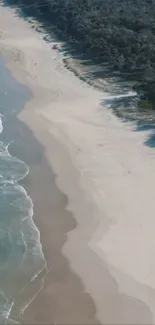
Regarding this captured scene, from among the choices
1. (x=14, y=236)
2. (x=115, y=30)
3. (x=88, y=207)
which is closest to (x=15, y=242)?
(x=14, y=236)

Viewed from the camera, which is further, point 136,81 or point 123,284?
point 136,81

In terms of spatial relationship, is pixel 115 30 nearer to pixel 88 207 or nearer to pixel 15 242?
pixel 88 207

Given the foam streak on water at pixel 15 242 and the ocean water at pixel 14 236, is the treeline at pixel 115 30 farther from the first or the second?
the foam streak on water at pixel 15 242

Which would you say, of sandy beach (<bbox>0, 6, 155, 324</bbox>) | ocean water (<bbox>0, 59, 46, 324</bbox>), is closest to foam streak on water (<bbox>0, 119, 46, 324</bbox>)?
ocean water (<bbox>0, 59, 46, 324</bbox>)

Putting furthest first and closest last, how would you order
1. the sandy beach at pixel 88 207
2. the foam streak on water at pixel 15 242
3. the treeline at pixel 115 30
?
the treeline at pixel 115 30 → the foam streak on water at pixel 15 242 → the sandy beach at pixel 88 207

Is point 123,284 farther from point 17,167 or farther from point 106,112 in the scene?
point 106,112

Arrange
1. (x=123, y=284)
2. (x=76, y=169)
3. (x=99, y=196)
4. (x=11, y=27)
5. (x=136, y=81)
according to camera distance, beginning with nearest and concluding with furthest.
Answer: (x=123, y=284), (x=99, y=196), (x=76, y=169), (x=136, y=81), (x=11, y=27)

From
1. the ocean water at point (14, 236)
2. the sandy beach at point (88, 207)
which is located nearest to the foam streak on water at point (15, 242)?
the ocean water at point (14, 236)

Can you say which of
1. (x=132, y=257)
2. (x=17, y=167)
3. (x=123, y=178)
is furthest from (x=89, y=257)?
(x=17, y=167)
